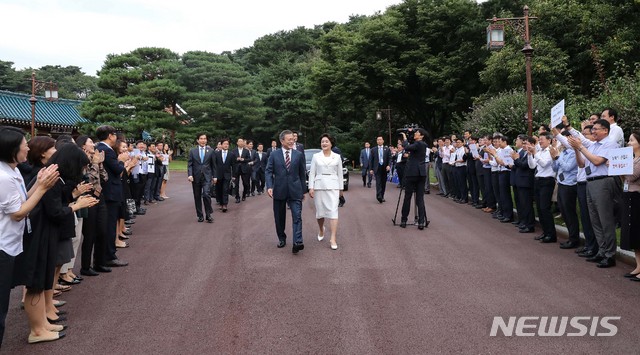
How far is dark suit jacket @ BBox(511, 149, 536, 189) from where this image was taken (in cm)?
977

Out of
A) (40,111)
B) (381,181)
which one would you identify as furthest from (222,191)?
(40,111)

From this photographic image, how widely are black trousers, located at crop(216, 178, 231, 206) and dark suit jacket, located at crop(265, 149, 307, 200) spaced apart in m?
5.34

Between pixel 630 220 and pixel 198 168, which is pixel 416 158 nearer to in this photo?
pixel 630 220

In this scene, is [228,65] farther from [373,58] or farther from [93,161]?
[93,161]

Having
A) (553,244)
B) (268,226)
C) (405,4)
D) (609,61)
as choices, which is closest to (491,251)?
(553,244)

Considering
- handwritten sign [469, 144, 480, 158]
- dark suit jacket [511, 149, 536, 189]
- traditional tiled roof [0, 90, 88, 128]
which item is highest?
traditional tiled roof [0, 90, 88, 128]

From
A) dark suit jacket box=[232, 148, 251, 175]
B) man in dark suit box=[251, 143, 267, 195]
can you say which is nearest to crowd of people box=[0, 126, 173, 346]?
dark suit jacket box=[232, 148, 251, 175]

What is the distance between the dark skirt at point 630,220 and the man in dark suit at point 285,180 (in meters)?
4.76

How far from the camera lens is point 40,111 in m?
32.4

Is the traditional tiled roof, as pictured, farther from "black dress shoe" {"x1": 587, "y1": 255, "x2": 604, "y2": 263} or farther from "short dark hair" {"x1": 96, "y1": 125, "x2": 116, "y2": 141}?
"black dress shoe" {"x1": 587, "y1": 255, "x2": 604, "y2": 263}

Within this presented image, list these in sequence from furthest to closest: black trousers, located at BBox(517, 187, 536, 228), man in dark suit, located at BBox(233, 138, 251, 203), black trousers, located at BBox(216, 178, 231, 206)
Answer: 1. man in dark suit, located at BBox(233, 138, 251, 203)
2. black trousers, located at BBox(216, 178, 231, 206)
3. black trousers, located at BBox(517, 187, 536, 228)

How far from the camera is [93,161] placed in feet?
22.9

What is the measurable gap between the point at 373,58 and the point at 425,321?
29.6 metres

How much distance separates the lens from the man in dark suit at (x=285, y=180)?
834 cm
